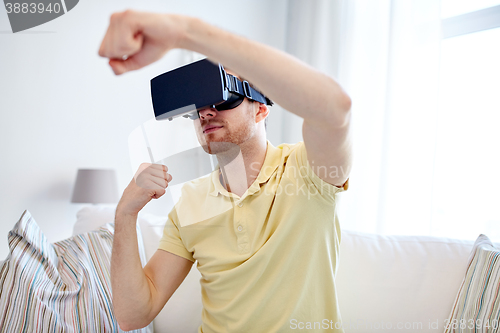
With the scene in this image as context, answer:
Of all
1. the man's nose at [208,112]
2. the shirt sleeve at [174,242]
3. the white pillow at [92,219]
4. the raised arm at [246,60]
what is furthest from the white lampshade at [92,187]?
Answer: the raised arm at [246,60]

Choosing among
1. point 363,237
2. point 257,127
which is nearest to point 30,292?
point 257,127

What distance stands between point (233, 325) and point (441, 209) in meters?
1.82

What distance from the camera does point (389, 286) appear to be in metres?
1.17

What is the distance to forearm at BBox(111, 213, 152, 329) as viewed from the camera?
98 cm

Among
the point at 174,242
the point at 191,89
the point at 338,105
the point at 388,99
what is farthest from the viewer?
the point at 388,99

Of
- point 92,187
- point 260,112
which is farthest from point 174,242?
point 92,187

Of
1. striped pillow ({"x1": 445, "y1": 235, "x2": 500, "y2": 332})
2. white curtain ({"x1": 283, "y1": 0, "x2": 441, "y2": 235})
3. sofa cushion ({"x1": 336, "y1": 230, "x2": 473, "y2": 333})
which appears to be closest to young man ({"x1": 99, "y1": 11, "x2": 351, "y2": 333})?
sofa cushion ({"x1": 336, "y1": 230, "x2": 473, "y2": 333})

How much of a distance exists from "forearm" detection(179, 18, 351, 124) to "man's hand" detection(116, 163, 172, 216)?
1.48ft

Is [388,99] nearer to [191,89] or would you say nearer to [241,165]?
[241,165]

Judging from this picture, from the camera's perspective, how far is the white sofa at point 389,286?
112cm

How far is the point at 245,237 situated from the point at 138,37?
65cm

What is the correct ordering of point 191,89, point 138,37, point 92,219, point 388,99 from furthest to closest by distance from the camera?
point 388,99 → point 92,219 → point 191,89 → point 138,37

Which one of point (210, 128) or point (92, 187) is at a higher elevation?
point (210, 128)

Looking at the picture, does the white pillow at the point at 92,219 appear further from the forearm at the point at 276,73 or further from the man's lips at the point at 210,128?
the forearm at the point at 276,73
